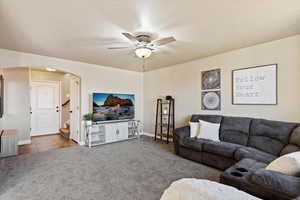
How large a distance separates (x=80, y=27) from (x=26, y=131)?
13.0ft

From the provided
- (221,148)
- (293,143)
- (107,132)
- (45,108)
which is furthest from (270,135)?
(45,108)

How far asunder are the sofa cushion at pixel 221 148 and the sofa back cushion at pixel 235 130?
280mm

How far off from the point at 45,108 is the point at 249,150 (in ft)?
22.0

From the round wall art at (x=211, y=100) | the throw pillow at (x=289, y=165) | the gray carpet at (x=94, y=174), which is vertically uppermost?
the round wall art at (x=211, y=100)

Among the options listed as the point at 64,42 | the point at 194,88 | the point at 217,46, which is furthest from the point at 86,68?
the point at 217,46

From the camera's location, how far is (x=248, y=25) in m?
2.41

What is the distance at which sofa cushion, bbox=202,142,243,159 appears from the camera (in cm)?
267

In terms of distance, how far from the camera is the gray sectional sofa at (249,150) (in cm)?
139

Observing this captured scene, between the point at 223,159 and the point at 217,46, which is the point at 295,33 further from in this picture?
the point at 223,159

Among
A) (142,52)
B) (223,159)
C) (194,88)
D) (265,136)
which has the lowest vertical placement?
(223,159)

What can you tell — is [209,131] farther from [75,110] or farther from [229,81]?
[75,110]

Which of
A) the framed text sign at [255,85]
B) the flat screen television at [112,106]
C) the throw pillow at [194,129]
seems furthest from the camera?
the flat screen television at [112,106]

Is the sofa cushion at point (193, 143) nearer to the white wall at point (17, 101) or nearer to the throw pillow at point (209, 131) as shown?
the throw pillow at point (209, 131)

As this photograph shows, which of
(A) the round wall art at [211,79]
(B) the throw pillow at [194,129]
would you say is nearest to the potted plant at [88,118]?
(B) the throw pillow at [194,129]
